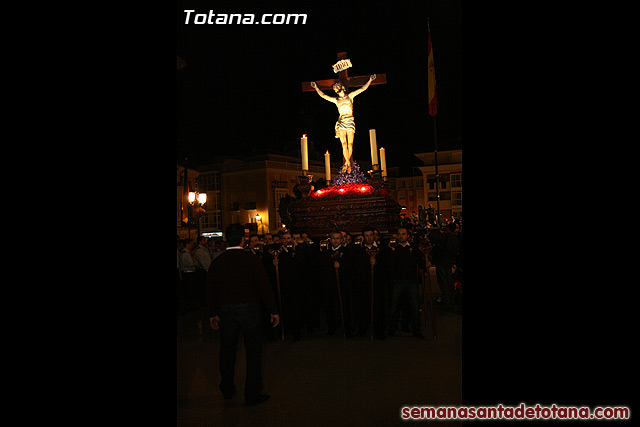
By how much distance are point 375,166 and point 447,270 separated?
298 cm

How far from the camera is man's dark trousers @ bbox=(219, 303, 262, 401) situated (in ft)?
16.7

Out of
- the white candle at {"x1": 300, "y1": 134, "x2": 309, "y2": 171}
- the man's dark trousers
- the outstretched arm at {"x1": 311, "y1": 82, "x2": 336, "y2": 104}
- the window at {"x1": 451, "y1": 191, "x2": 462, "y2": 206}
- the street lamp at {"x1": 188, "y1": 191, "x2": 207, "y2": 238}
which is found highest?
the outstretched arm at {"x1": 311, "y1": 82, "x2": 336, "y2": 104}

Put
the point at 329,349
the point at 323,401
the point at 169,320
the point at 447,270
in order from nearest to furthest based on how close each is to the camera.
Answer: the point at 169,320 < the point at 323,401 < the point at 329,349 < the point at 447,270

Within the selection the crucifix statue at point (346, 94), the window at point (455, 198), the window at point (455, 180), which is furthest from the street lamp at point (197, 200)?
the window at point (455, 180)

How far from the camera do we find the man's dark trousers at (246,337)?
5.09 m

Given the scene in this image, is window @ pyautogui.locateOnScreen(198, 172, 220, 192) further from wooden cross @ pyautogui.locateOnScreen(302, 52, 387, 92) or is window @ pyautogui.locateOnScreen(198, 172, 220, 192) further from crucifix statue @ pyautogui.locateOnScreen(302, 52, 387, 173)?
crucifix statue @ pyautogui.locateOnScreen(302, 52, 387, 173)

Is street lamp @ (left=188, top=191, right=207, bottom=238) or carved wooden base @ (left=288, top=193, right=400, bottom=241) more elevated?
street lamp @ (left=188, top=191, right=207, bottom=238)

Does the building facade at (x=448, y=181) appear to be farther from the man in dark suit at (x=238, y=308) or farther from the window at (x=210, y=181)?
the man in dark suit at (x=238, y=308)

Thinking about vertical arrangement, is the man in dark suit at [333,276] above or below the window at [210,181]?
below

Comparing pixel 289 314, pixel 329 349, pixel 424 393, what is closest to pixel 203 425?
pixel 424 393

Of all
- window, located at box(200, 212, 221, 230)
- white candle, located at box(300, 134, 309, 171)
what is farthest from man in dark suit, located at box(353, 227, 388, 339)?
window, located at box(200, 212, 221, 230)

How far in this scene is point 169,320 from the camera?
2709mm

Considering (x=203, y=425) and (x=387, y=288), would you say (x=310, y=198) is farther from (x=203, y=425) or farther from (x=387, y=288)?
(x=203, y=425)

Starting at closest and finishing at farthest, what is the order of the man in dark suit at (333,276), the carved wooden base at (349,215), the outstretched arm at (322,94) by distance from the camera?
the man in dark suit at (333,276) → the carved wooden base at (349,215) → the outstretched arm at (322,94)
